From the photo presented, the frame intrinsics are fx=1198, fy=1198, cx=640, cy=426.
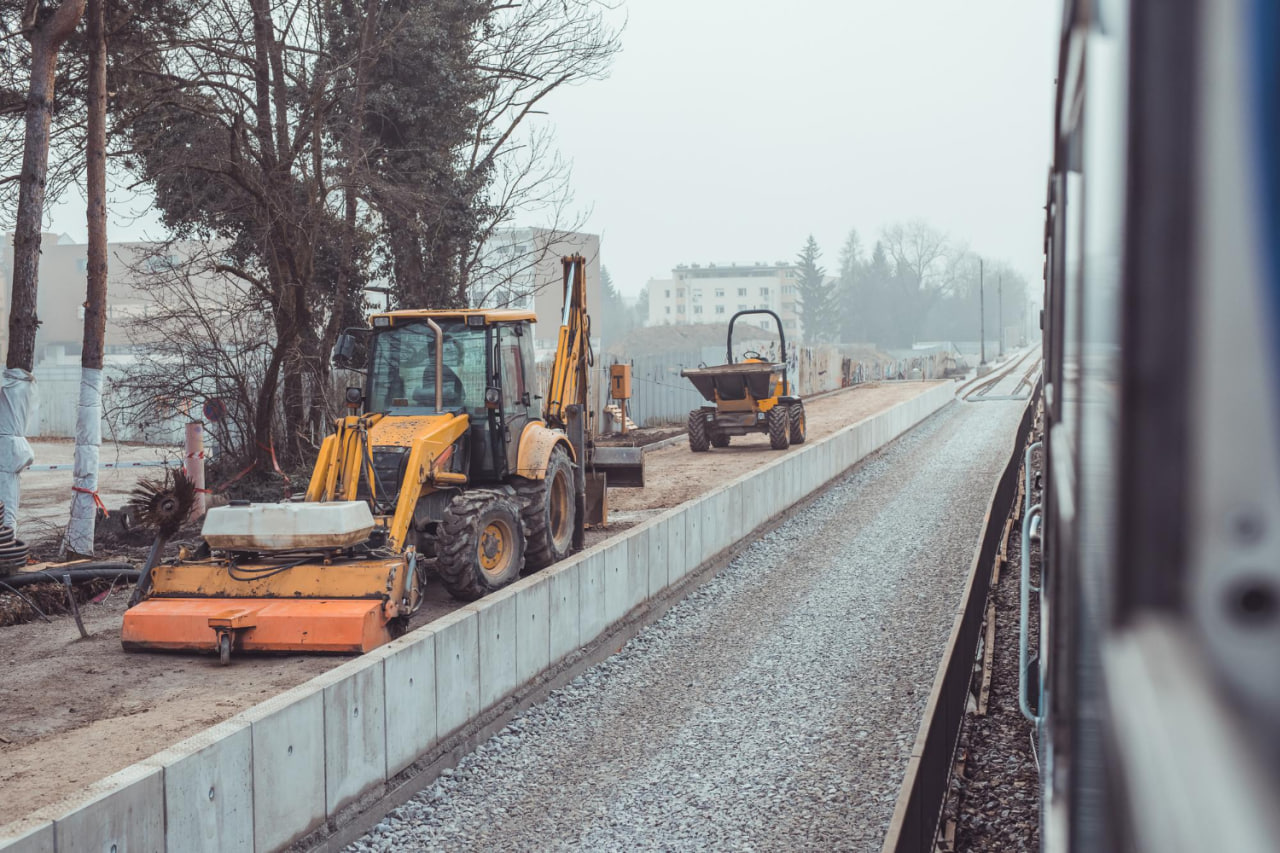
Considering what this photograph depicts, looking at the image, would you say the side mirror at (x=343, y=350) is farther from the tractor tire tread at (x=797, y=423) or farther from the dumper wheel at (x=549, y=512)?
the tractor tire tread at (x=797, y=423)

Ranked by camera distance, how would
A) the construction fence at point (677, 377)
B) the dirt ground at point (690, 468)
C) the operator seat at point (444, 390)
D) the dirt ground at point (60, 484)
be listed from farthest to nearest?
the construction fence at point (677, 377), the dirt ground at point (690, 468), the dirt ground at point (60, 484), the operator seat at point (444, 390)

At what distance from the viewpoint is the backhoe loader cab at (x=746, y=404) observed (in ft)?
88.3

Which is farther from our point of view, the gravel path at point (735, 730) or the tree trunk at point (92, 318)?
the tree trunk at point (92, 318)

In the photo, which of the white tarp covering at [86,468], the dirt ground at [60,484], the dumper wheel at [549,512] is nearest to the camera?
the dumper wheel at [549,512]

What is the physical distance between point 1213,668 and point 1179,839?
0.11 m

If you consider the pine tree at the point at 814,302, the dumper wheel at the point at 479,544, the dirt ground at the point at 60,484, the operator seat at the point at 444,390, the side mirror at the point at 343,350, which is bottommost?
the dirt ground at the point at 60,484

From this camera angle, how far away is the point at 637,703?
9750 mm

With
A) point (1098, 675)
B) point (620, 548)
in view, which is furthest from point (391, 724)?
point (1098, 675)

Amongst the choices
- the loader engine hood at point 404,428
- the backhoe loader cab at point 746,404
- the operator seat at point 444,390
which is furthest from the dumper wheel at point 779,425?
the loader engine hood at point 404,428

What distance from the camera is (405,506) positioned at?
35.8 ft

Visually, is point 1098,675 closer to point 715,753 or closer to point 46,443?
point 715,753

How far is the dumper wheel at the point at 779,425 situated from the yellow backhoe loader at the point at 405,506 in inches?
481

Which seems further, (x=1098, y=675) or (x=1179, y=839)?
(x=1098, y=675)

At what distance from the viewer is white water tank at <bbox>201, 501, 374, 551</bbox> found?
31.9 feet
